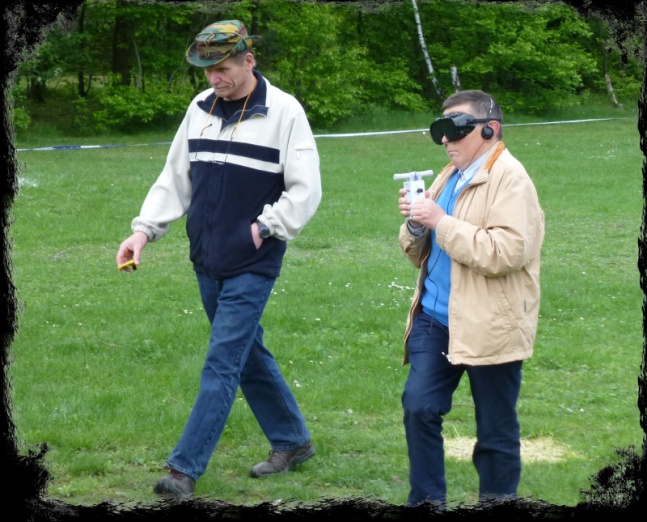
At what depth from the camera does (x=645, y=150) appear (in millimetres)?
4680

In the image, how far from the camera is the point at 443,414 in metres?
4.20

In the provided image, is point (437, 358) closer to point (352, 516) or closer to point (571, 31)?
point (352, 516)

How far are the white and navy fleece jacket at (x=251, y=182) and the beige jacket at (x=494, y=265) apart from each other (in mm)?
906

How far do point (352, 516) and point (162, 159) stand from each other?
1846 cm

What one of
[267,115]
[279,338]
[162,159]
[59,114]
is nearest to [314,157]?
[267,115]

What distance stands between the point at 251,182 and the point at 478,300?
132 cm

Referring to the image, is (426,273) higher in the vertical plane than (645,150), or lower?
lower

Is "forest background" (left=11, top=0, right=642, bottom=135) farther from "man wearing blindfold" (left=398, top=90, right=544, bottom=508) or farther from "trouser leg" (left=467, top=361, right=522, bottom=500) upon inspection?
"trouser leg" (left=467, top=361, right=522, bottom=500)

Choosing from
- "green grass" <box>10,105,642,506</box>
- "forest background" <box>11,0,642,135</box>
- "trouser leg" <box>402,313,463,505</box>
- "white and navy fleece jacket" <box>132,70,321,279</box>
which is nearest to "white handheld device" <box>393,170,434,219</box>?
"trouser leg" <box>402,313,463,505</box>

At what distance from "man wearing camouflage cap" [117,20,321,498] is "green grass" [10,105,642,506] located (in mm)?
491

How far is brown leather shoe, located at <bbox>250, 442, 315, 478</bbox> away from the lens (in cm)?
516

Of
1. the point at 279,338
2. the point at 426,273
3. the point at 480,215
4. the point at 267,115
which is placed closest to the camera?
the point at 480,215

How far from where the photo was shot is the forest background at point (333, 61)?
99.2 ft

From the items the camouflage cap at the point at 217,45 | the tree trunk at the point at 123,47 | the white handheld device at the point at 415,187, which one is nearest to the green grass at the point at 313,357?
the white handheld device at the point at 415,187
